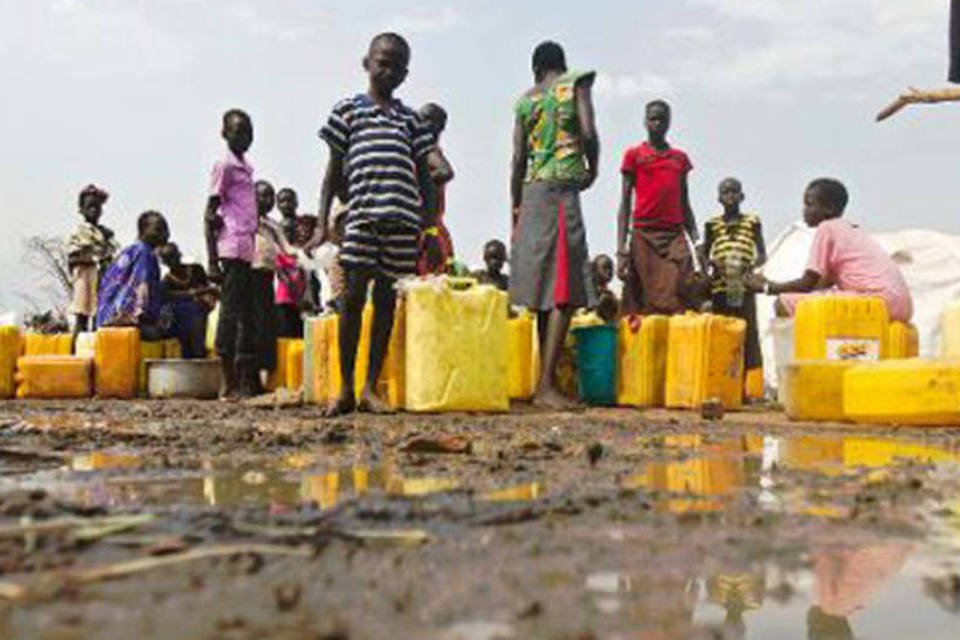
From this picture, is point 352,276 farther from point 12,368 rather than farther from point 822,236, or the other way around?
point 12,368

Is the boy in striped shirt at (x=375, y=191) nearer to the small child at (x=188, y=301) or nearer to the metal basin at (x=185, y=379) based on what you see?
the metal basin at (x=185, y=379)

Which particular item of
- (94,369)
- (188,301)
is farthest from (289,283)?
(94,369)

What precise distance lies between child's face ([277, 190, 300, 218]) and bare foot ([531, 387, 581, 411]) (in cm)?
438

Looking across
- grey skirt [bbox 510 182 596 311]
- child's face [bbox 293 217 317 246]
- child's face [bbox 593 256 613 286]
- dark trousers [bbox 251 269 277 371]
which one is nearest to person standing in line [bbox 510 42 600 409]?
grey skirt [bbox 510 182 596 311]

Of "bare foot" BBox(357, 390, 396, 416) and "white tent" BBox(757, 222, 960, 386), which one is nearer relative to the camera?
"bare foot" BBox(357, 390, 396, 416)

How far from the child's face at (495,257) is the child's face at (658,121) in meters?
2.78

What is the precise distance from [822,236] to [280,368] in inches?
162

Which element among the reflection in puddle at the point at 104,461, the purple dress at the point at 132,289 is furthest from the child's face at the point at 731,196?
the reflection in puddle at the point at 104,461

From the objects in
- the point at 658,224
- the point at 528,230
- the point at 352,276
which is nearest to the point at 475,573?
the point at 352,276

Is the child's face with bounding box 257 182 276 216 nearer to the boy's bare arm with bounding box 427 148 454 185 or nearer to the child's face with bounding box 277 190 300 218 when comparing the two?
the child's face with bounding box 277 190 300 218

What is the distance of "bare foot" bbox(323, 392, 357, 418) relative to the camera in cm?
494

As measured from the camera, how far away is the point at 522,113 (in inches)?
242

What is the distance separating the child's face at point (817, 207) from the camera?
20.0 ft

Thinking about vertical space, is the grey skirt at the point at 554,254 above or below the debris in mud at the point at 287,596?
above
